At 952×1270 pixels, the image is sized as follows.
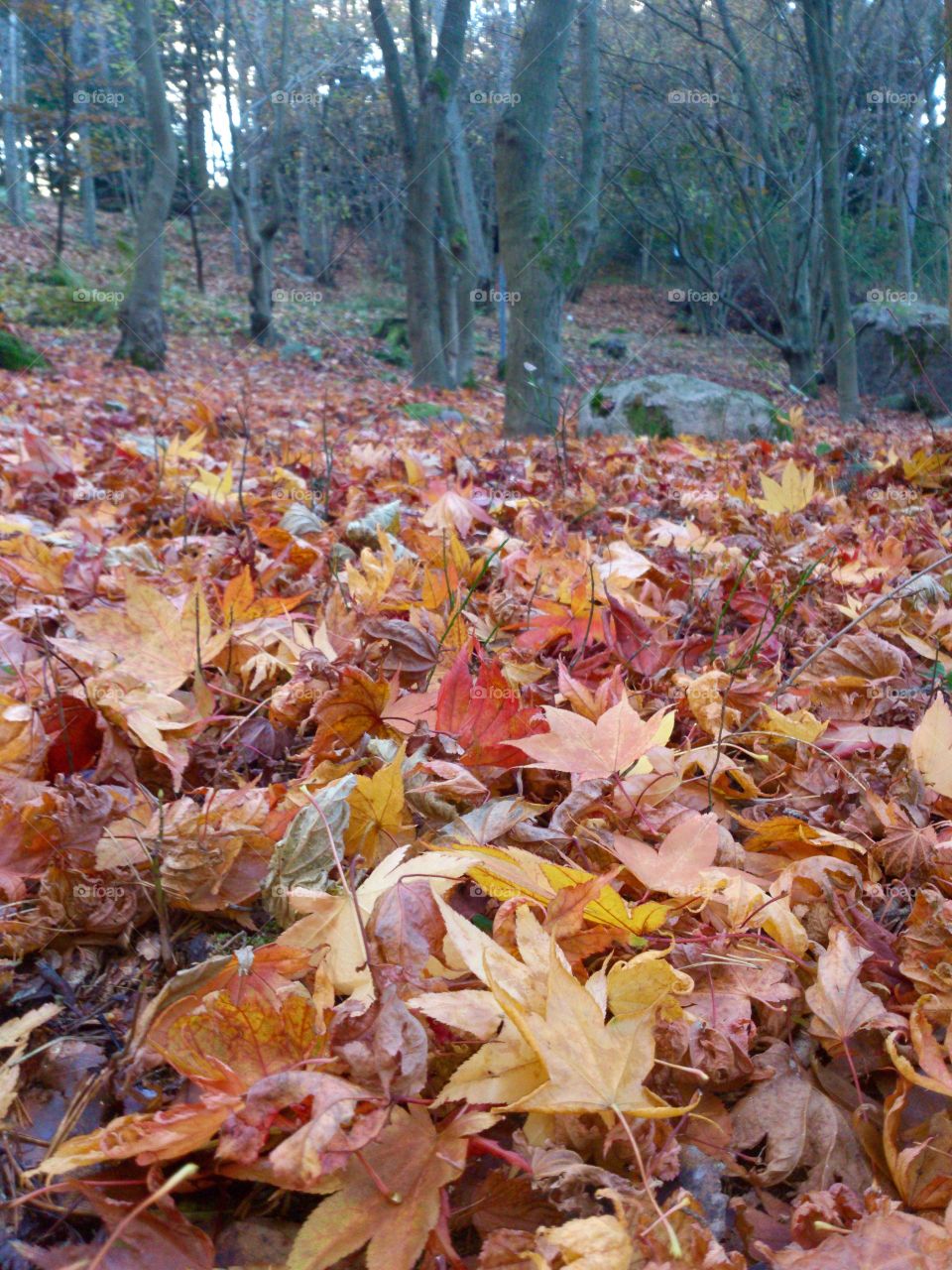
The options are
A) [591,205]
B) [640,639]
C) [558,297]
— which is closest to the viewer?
[640,639]

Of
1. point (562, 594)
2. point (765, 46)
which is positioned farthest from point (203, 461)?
point (765, 46)

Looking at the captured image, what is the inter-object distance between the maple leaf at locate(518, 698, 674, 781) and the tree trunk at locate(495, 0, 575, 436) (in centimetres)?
508

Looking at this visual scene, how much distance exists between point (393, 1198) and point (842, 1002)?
40cm

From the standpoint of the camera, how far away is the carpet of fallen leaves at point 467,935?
0.60 metres

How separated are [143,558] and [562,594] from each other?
36.1 inches

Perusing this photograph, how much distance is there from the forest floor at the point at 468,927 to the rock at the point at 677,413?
6.24 metres

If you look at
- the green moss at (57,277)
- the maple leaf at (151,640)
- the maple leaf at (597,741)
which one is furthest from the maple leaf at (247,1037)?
the green moss at (57,277)

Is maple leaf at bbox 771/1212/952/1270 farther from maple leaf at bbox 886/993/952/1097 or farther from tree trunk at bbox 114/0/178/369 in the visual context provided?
tree trunk at bbox 114/0/178/369

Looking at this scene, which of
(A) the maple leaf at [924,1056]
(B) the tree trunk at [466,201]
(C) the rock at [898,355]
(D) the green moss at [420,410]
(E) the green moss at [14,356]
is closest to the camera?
(A) the maple leaf at [924,1056]

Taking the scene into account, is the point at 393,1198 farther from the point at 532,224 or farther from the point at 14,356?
the point at 14,356

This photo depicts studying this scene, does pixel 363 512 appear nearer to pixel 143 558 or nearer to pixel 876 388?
pixel 143 558

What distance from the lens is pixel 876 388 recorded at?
51.6 ft

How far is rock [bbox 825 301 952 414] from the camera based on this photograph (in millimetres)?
13531

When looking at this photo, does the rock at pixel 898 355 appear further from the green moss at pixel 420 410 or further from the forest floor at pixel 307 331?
the green moss at pixel 420 410
